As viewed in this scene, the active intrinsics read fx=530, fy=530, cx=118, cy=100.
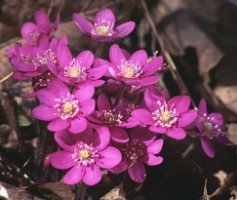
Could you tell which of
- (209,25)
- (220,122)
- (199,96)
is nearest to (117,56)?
(220,122)

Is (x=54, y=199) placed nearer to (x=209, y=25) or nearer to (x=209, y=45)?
(x=209, y=45)

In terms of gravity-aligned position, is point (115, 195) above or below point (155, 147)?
below

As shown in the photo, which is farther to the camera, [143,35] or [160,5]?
[160,5]

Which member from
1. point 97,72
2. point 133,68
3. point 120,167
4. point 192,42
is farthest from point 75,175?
point 192,42

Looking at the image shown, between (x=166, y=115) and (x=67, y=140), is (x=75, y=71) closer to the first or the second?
(x=67, y=140)

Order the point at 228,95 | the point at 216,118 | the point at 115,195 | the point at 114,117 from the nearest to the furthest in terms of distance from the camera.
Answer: the point at 114,117 → the point at 115,195 → the point at 216,118 → the point at 228,95

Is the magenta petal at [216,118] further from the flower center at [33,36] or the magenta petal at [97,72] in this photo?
the flower center at [33,36]
